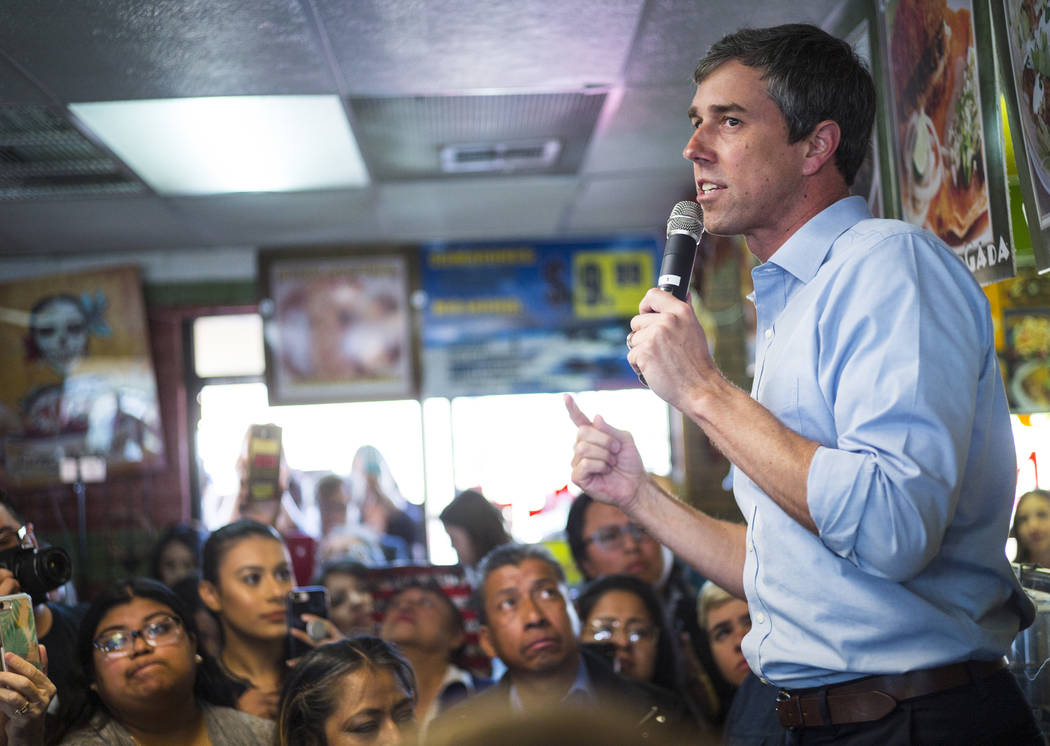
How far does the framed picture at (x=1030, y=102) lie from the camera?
1.83 metres

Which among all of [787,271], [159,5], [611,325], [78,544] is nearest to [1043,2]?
[787,271]

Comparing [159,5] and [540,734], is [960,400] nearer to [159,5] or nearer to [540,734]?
[540,734]

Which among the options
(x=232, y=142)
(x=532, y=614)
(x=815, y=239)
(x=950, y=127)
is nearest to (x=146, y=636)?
(x=532, y=614)

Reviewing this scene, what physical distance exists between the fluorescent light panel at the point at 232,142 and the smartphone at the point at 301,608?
1.80 metres

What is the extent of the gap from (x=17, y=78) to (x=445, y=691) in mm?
2510

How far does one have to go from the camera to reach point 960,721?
1151 mm

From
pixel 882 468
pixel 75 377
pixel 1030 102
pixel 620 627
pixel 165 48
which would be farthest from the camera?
pixel 75 377

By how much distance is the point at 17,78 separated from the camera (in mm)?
3168

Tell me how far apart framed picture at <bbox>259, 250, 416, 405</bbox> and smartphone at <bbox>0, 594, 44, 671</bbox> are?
12.8 feet

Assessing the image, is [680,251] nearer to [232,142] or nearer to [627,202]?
[232,142]

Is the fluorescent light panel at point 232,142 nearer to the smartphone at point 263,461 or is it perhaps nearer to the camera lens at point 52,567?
the smartphone at point 263,461

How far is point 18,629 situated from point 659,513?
1404 mm

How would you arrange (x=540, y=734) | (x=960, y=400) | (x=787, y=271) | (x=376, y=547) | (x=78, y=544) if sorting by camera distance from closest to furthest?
(x=540, y=734)
(x=960, y=400)
(x=787, y=271)
(x=376, y=547)
(x=78, y=544)

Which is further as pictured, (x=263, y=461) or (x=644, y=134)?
(x=644, y=134)
